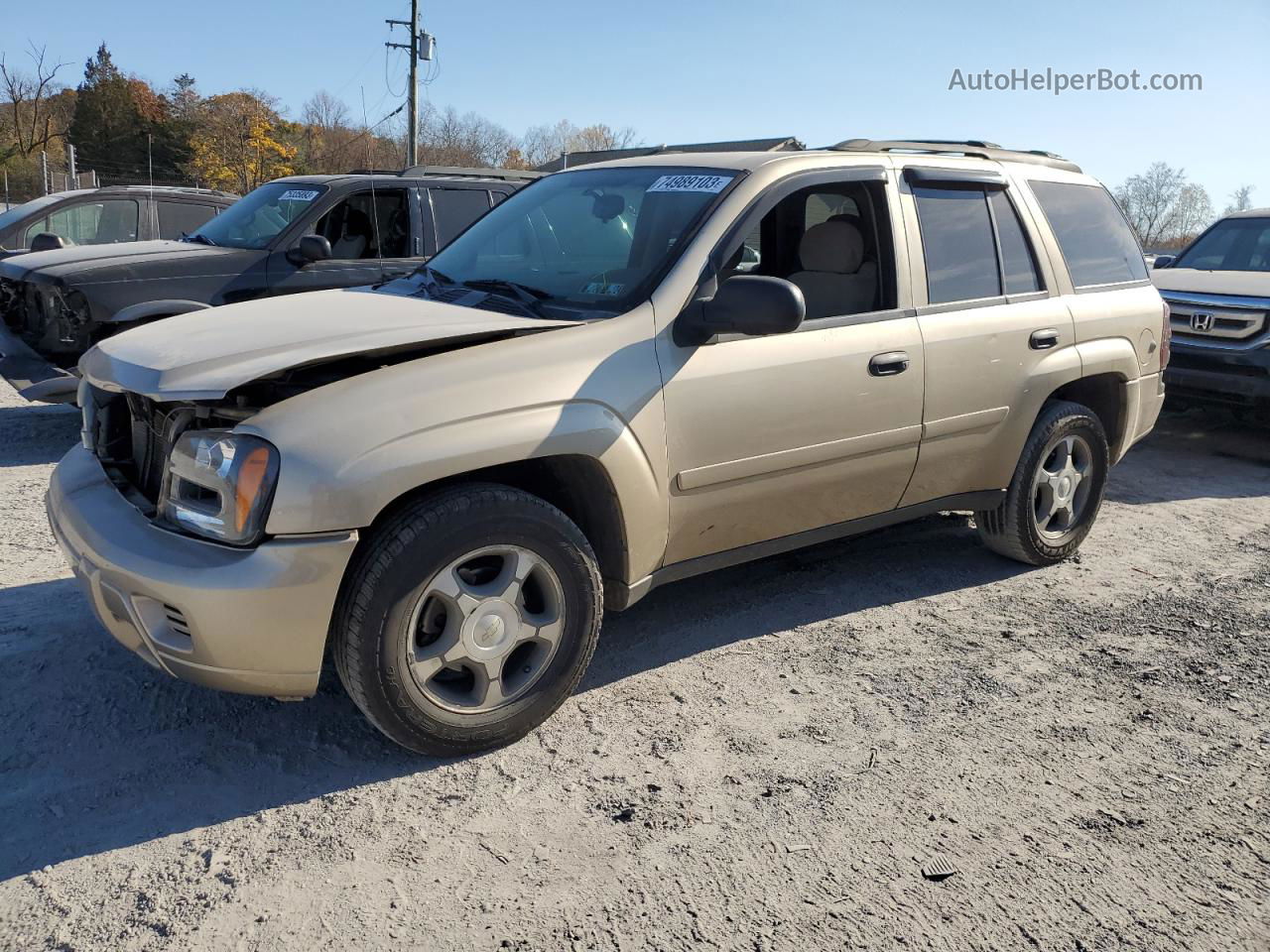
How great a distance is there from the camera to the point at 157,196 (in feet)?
34.3

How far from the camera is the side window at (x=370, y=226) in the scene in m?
7.69

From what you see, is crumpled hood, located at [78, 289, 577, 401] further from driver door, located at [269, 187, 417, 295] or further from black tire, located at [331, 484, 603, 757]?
driver door, located at [269, 187, 417, 295]

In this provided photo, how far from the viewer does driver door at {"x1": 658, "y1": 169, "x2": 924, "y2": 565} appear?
354 centimetres

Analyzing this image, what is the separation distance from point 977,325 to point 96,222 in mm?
9155

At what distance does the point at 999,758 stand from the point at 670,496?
4.37 feet

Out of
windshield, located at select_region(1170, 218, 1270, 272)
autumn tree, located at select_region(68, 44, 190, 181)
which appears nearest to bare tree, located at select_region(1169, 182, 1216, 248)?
windshield, located at select_region(1170, 218, 1270, 272)

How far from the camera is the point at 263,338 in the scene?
3256mm

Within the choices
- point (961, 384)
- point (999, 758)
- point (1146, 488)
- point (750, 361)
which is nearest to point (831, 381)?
point (750, 361)

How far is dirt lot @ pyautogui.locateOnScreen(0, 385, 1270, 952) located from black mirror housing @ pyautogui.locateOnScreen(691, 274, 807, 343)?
1284mm

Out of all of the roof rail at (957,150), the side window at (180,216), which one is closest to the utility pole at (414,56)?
the side window at (180,216)

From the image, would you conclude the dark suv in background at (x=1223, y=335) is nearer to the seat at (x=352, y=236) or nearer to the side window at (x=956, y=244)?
the side window at (x=956, y=244)

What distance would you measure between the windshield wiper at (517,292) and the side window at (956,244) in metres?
1.62

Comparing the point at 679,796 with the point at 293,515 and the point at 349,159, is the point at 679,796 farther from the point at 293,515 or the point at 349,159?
the point at 349,159

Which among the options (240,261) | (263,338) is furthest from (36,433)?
(263,338)
